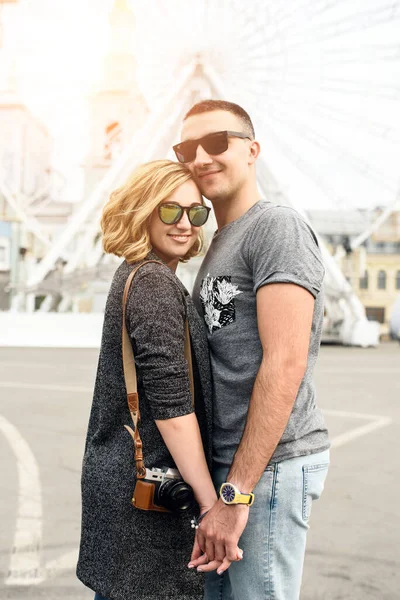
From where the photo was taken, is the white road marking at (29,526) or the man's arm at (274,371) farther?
the white road marking at (29,526)

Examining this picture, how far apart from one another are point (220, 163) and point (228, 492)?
883 mm

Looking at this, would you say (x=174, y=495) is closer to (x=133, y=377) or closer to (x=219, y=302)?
(x=133, y=377)

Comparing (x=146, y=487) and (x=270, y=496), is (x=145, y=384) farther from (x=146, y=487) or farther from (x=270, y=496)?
(x=270, y=496)

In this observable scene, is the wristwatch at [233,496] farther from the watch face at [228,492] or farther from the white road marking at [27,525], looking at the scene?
the white road marking at [27,525]

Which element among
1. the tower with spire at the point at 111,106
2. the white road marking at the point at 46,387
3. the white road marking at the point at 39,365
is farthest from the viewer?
the tower with spire at the point at 111,106

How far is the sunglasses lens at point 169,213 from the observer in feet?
6.00

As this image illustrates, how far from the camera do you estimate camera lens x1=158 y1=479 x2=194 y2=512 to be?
165 centimetres

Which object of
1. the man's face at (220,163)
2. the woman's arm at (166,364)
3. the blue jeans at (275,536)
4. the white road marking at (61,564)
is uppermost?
the man's face at (220,163)

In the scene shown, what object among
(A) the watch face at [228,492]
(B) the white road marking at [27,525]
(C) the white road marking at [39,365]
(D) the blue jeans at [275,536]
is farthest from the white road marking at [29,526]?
(C) the white road marking at [39,365]

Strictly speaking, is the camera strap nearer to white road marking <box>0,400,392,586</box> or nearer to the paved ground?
the paved ground

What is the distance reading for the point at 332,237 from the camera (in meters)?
47.6

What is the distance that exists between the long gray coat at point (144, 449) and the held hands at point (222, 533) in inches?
2.5

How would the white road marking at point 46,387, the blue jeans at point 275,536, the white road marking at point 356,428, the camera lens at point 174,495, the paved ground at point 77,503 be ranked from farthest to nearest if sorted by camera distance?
the white road marking at point 46,387
the white road marking at point 356,428
the paved ground at point 77,503
the blue jeans at point 275,536
the camera lens at point 174,495

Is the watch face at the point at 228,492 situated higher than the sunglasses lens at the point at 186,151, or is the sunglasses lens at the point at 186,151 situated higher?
the sunglasses lens at the point at 186,151
